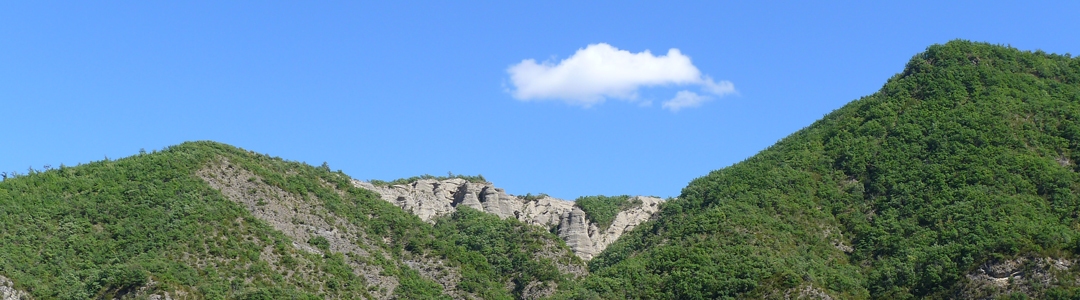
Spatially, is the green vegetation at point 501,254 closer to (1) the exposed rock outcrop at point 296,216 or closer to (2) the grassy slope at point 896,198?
(1) the exposed rock outcrop at point 296,216

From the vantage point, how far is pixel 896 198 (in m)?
108

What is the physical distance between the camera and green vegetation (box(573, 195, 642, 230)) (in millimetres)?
142125

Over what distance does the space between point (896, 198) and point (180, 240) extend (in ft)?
187

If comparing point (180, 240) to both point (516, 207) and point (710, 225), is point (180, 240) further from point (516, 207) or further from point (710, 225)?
point (516, 207)

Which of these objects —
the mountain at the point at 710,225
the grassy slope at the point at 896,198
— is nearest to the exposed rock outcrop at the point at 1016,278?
the mountain at the point at 710,225

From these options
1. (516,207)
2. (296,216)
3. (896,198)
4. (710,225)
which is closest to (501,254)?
(296,216)

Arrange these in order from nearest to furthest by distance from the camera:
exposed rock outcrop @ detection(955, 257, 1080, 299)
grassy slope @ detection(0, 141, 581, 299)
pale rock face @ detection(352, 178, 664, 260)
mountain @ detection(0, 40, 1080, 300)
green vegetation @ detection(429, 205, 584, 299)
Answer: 1. exposed rock outcrop @ detection(955, 257, 1080, 299)
2. mountain @ detection(0, 40, 1080, 300)
3. grassy slope @ detection(0, 141, 581, 299)
4. green vegetation @ detection(429, 205, 584, 299)
5. pale rock face @ detection(352, 178, 664, 260)

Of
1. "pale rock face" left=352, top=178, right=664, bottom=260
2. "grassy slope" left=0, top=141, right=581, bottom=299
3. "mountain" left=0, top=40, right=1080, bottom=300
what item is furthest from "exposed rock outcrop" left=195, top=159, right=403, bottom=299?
"pale rock face" left=352, top=178, right=664, bottom=260

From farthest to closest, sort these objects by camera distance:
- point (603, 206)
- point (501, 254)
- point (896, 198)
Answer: point (603, 206) < point (501, 254) < point (896, 198)

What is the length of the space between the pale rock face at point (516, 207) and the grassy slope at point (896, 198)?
16.2m

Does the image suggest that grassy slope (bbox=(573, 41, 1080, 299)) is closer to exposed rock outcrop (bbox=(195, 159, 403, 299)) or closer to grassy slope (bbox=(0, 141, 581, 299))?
grassy slope (bbox=(0, 141, 581, 299))

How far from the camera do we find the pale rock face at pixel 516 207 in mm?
136125

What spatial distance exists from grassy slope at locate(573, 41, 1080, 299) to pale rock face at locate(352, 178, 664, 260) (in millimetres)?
16153

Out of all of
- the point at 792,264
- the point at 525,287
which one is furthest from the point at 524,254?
the point at 792,264
